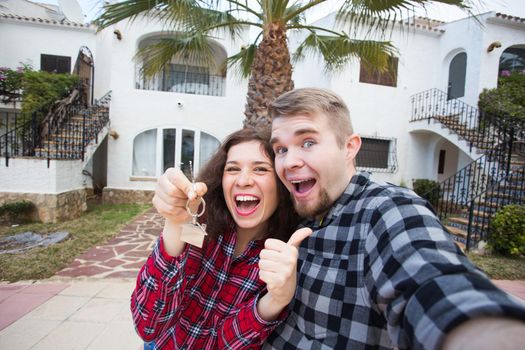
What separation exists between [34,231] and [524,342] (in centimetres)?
812

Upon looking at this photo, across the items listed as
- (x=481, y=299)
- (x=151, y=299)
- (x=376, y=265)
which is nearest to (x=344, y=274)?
(x=376, y=265)

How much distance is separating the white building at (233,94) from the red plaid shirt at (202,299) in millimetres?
9309

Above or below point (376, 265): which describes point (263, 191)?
above

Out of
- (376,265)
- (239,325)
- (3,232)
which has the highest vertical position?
(376,265)

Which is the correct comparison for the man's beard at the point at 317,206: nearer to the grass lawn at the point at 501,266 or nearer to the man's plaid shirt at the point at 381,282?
the man's plaid shirt at the point at 381,282

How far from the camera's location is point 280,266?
1038 mm

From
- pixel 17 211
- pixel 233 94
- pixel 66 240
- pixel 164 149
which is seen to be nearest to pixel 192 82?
pixel 233 94

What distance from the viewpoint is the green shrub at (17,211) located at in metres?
7.02

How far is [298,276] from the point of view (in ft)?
3.90

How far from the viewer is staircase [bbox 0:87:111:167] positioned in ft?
25.9

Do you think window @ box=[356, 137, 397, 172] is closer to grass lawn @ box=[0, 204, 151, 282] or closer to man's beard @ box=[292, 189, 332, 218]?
grass lawn @ box=[0, 204, 151, 282]

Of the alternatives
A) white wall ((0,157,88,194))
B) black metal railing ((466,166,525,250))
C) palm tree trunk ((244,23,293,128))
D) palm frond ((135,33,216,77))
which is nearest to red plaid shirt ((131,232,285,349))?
palm tree trunk ((244,23,293,128))

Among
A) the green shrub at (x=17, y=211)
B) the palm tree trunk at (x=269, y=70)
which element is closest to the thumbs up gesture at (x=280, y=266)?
the palm tree trunk at (x=269, y=70)

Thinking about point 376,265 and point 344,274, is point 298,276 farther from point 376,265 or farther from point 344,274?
point 376,265
